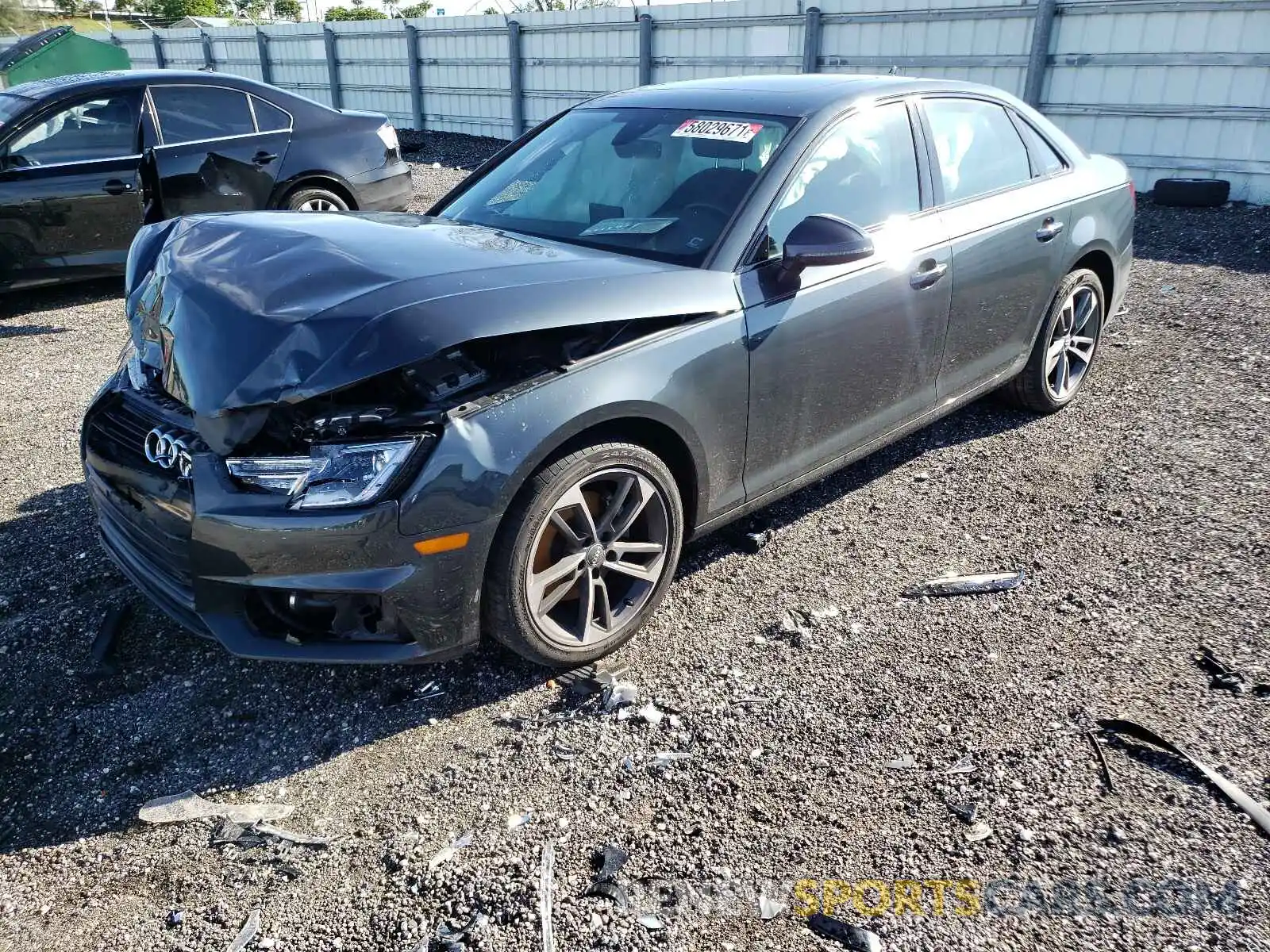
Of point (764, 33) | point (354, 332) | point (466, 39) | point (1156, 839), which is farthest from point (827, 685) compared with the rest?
point (466, 39)

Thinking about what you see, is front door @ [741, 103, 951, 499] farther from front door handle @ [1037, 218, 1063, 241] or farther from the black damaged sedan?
front door handle @ [1037, 218, 1063, 241]

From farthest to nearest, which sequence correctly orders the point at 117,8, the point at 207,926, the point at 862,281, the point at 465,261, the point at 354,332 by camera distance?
the point at 117,8 → the point at 862,281 → the point at 465,261 → the point at 354,332 → the point at 207,926

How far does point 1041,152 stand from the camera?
491 cm

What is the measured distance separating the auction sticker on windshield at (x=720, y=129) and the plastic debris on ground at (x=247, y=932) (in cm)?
303

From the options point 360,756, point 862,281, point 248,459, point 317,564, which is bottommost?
point 360,756

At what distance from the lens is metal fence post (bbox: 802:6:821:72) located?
43.9ft

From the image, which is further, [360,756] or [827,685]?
[827,685]

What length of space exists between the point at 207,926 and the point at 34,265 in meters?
6.65

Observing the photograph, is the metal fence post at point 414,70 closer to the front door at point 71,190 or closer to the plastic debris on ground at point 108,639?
the front door at point 71,190

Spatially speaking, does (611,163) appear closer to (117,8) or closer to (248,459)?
(248,459)

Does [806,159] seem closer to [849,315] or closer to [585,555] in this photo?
[849,315]

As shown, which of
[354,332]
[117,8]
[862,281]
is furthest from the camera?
[117,8]

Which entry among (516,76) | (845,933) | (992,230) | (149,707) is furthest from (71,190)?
(516,76)

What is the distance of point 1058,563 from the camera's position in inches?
152
